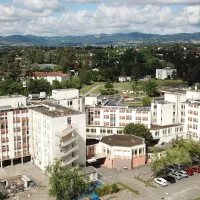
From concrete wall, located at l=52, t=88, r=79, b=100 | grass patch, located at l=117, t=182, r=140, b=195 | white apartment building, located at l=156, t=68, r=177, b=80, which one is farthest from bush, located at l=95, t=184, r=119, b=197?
white apartment building, located at l=156, t=68, r=177, b=80

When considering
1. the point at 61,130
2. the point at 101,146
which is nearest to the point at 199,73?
the point at 101,146

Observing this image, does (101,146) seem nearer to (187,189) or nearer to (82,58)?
(187,189)

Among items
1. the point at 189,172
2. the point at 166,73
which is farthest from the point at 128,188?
the point at 166,73

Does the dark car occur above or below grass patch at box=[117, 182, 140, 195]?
above

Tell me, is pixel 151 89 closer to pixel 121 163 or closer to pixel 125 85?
pixel 125 85

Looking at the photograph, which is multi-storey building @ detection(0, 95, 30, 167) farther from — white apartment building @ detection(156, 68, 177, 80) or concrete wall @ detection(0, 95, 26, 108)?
white apartment building @ detection(156, 68, 177, 80)
